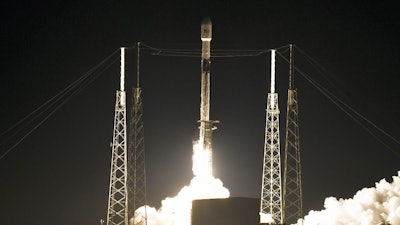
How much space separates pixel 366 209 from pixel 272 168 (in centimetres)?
618

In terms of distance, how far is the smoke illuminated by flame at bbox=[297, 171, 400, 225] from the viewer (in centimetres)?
5072

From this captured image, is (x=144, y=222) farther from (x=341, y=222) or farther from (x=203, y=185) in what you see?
(x=341, y=222)

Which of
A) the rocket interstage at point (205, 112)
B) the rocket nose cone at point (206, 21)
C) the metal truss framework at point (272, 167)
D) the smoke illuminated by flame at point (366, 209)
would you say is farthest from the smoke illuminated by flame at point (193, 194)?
the rocket nose cone at point (206, 21)

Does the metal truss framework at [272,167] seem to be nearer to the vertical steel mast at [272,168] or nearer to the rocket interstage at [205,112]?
the vertical steel mast at [272,168]

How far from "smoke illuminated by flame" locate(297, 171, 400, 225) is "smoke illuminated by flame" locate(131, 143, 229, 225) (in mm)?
5209

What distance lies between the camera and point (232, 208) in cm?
4494

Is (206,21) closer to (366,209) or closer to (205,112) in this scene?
(205,112)

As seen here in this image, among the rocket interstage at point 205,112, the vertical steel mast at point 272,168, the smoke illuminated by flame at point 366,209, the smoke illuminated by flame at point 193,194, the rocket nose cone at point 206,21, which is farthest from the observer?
the smoke illuminated by flame at point 366,209

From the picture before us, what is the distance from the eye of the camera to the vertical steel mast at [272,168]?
1909 inches

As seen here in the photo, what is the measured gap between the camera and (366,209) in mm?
51844

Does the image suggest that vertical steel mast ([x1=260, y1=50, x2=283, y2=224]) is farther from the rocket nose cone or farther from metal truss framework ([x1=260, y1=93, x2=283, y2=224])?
the rocket nose cone

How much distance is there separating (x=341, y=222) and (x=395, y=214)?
3.45 m

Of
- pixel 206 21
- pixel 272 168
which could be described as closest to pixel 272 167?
pixel 272 168

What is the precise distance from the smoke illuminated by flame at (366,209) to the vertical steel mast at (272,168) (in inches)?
81.1
